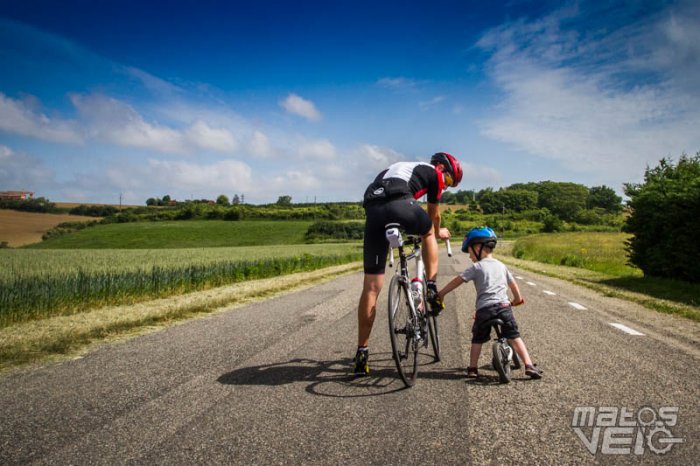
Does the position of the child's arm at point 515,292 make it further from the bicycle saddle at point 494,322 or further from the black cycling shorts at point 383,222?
the black cycling shorts at point 383,222

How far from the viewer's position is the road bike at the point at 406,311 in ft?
11.9

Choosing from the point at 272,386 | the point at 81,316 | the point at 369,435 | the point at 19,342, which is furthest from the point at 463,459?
the point at 81,316

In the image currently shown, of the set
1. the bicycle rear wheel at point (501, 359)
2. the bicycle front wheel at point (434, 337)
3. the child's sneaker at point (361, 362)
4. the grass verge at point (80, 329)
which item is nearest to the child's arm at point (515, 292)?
the bicycle rear wheel at point (501, 359)

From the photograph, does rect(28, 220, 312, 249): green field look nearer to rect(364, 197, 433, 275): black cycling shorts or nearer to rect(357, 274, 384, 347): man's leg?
rect(357, 274, 384, 347): man's leg

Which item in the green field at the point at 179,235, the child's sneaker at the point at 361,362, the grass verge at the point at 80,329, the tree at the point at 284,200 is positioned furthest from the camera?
the tree at the point at 284,200

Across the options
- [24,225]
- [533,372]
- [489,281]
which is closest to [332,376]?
[489,281]

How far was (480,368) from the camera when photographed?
4.32 m

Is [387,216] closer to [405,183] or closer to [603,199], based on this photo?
[405,183]

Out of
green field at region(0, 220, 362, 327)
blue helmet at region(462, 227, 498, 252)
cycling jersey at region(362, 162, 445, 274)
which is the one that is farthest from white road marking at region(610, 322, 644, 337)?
green field at region(0, 220, 362, 327)

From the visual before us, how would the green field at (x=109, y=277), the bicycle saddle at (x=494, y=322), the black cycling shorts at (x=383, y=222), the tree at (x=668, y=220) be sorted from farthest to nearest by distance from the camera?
the tree at (x=668, y=220) → the green field at (x=109, y=277) → the bicycle saddle at (x=494, y=322) → the black cycling shorts at (x=383, y=222)

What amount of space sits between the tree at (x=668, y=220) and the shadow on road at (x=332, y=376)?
10760 millimetres

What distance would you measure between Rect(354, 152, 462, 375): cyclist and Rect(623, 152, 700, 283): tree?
10.6 meters

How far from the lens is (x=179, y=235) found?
257ft

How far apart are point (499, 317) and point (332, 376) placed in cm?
164
